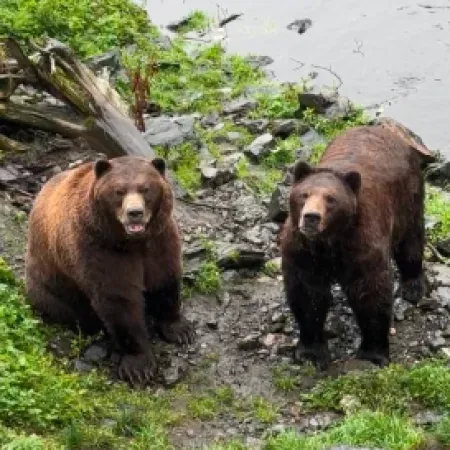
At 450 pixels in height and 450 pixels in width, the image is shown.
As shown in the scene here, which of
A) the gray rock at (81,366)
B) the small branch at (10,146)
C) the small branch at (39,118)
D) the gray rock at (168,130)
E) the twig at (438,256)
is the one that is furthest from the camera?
the gray rock at (168,130)

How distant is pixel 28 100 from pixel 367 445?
5.96m

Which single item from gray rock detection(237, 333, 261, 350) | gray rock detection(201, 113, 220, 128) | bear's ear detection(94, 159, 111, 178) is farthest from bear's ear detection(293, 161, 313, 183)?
gray rock detection(201, 113, 220, 128)

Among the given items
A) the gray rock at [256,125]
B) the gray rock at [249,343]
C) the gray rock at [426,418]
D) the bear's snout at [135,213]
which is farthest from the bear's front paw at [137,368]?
the gray rock at [256,125]

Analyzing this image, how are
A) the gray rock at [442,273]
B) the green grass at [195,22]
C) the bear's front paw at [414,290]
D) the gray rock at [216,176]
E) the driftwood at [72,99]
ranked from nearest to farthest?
the bear's front paw at [414,290], the gray rock at [442,273], the driftwood at [72,99], the gray rock at [216,176], the green grass at [195,22]

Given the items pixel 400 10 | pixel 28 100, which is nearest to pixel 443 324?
pixel 28 100

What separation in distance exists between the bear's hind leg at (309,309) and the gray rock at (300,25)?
9.33 metres

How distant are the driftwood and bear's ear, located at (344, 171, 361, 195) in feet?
10.7

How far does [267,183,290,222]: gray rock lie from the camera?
386 inches

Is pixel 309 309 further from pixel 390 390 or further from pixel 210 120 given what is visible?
pixel 210 120

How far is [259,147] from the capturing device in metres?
11.8

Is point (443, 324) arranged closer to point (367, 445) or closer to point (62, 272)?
point (367, 445)

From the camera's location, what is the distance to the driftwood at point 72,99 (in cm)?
1004

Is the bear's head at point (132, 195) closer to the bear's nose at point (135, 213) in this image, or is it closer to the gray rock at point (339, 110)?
the bear's nose at point (135, 213)

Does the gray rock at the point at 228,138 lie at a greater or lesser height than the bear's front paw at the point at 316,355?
lesser
